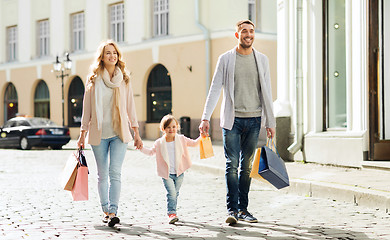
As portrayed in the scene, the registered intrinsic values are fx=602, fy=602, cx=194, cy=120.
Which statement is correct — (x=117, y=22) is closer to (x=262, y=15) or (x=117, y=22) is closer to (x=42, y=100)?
(x=42, y=100)

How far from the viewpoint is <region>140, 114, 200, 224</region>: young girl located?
19.5ft

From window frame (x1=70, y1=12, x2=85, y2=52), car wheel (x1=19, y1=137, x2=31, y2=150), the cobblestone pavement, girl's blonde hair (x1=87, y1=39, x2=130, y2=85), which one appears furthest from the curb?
window frame (x1=70, y1=12, x2=85, y2=52)

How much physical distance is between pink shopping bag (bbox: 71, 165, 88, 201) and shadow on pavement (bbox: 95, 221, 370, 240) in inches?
13.3

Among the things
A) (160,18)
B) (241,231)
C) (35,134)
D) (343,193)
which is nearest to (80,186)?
(241,231)

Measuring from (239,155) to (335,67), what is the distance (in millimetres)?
6168

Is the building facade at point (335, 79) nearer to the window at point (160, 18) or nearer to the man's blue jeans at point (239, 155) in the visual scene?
the man's blue jeans at point (239, 155)

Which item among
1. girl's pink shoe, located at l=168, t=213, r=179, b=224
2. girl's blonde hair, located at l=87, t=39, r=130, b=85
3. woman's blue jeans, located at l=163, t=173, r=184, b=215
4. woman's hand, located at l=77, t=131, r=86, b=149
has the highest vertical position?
girl's blonde hair, located at l=87, t=39, r=130, b=85

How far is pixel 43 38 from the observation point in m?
32.4

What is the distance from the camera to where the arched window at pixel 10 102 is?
3434 centimetres

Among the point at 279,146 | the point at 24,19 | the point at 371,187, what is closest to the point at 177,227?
the point at 371,187

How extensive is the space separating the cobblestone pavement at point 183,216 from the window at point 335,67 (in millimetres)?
2949

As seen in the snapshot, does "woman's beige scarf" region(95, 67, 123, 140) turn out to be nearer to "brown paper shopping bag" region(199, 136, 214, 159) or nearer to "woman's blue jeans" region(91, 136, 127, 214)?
"woman's blue jeans" region(91, 136, 127, 214)

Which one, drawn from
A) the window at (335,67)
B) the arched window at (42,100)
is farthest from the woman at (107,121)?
the arched window at (42,100)

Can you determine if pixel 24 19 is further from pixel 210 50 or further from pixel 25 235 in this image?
pixel 25 235
